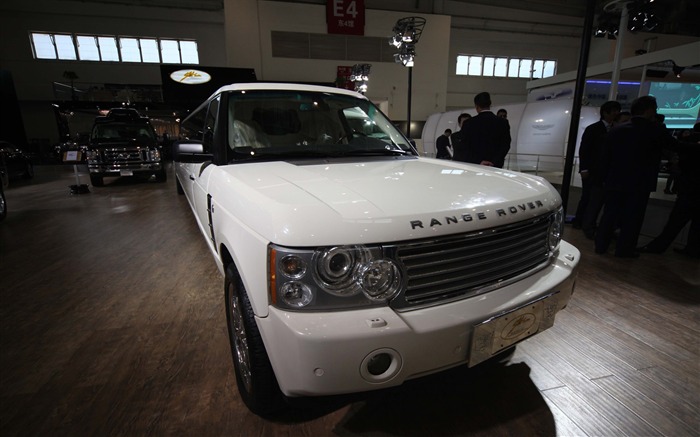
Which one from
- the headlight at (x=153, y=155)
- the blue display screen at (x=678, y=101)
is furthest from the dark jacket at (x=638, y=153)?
the blue display screen at (x=678, y=101)

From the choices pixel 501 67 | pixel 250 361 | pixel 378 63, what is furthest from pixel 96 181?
pixel 501 67

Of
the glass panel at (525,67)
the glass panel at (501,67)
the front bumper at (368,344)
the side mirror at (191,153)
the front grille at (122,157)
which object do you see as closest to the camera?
the front bumper at (368,344)

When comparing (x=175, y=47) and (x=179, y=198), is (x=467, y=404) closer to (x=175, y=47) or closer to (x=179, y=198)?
(x=179, y=198)

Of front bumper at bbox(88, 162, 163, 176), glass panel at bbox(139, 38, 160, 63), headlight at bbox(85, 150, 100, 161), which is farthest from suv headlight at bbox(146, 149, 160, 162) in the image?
glass panel at bbox(139, 38, 160, 63)

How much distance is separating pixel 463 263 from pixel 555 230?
763mm

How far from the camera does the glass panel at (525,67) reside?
22.8m

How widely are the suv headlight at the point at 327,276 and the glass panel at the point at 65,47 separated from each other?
934 inches

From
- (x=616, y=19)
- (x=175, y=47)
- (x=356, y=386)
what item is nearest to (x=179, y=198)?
(x=356, y=386)

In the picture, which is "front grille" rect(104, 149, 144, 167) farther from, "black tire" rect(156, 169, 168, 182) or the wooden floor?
the wooden floor

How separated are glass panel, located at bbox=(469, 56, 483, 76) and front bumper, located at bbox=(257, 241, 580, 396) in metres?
24.9

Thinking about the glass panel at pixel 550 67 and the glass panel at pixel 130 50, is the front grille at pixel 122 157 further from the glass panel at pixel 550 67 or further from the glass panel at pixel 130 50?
the glass panel at pixel 550 67

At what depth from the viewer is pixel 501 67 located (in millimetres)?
22703

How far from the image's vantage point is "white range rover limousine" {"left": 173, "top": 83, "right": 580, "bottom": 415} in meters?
1.07

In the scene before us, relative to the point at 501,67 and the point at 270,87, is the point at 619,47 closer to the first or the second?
the point at 270,87
